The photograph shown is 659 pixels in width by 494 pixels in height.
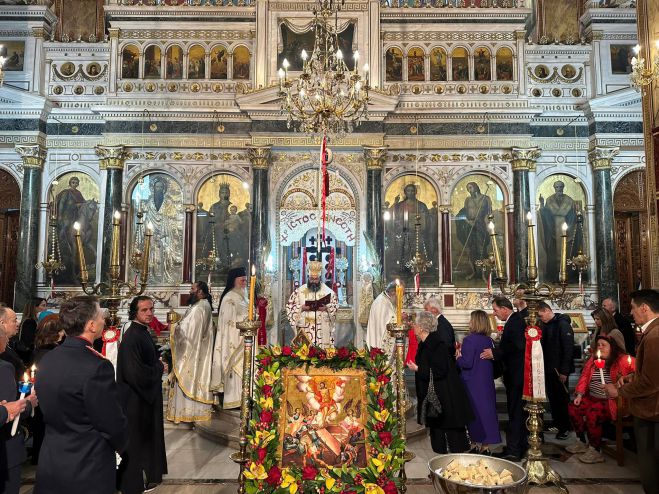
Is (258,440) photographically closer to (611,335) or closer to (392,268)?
(611,335)

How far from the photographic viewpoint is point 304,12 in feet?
44.4

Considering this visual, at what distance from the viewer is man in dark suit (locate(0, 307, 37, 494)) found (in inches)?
129

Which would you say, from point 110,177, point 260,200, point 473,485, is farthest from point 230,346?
point 110,177

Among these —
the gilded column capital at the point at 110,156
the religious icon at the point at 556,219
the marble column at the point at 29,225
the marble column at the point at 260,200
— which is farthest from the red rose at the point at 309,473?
the marble column at the point at 29,225

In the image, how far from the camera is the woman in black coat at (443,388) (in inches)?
201

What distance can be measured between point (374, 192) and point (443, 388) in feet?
27.2

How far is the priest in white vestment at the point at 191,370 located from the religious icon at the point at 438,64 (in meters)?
8.99

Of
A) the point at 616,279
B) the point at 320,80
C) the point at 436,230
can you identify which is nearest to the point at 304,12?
the point at 320,80

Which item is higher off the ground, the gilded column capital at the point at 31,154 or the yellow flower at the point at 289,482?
the gilded column capital at the point at 31,154

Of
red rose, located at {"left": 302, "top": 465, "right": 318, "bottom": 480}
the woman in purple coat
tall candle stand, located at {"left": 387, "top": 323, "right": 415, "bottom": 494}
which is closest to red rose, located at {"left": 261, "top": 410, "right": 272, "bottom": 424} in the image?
red rose, located at {"left": 302, "top": 465, "right": 318, "bottom": 480}

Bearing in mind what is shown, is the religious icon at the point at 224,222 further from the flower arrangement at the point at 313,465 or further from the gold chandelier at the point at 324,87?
the flower arrangement at the point at 313,465

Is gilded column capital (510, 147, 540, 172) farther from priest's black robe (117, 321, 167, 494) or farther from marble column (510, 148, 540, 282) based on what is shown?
priest's black robe (117, 321, 167, 494)

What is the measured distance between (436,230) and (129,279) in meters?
7.77

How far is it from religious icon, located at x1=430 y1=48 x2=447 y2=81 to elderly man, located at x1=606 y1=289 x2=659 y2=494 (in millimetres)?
10334
